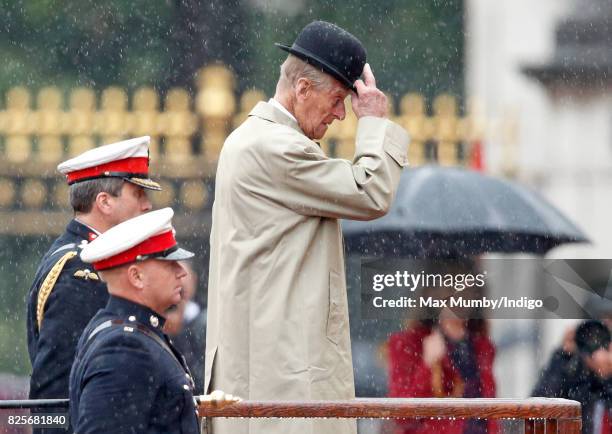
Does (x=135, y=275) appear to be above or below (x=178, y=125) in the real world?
below

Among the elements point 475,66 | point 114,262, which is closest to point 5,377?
point 475,66

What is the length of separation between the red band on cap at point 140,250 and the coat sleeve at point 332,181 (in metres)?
0.72

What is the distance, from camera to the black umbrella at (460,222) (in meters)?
6.65

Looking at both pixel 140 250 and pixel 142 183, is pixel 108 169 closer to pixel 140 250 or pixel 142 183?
pixel 142 183

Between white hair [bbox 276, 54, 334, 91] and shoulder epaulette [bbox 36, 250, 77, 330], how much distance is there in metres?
0.71

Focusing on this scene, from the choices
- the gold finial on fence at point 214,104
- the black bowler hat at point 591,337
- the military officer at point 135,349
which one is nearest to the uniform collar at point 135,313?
the military officer at point 135,349

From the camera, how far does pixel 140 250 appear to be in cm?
311

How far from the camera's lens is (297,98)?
13.0ft

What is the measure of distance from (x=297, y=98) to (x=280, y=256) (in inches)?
16.3

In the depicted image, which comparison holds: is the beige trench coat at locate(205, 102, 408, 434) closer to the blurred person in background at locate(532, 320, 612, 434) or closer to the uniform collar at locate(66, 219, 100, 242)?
the uniform collar at locate(66, 219, 100, 242)

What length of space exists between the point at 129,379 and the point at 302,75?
127cm

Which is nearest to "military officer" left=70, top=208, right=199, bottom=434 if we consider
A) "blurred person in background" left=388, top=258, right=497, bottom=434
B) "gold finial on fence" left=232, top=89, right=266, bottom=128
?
"blurred person in background" left=388, top=258, right=497, bottom=434

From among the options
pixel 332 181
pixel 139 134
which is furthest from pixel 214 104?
pixel 332 181

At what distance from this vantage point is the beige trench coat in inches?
150
